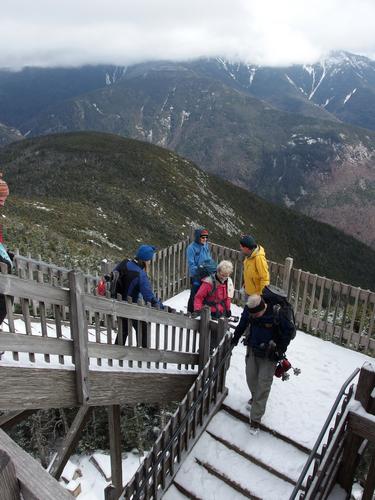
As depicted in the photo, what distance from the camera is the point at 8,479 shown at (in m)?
1.25

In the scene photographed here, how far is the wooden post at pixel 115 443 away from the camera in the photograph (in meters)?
5.99

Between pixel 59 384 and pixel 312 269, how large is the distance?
261ft

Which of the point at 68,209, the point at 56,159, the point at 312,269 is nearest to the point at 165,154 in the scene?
the point at 56,159

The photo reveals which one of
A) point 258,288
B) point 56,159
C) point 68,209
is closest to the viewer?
point 258,288

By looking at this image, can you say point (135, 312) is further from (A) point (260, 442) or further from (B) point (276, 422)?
(B) point (276, 422)

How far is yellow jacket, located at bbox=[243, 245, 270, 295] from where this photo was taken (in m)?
6.83

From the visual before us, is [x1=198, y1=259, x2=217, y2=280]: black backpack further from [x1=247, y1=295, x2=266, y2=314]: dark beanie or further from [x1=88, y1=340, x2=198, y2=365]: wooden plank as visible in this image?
[x1=247, y1=295, x2=266, y2=314]: dark beanie

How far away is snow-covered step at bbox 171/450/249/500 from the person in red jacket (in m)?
Answer: 2.17

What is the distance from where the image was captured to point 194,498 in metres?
5.15

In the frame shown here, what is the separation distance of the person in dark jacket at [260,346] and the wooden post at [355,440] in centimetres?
176

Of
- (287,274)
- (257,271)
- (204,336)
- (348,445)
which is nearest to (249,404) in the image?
(204,336)

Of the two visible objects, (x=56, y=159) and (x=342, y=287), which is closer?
(x=342, y=287)

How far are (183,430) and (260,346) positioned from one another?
1.47 metres

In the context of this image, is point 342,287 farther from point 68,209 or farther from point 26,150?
point 26,150
